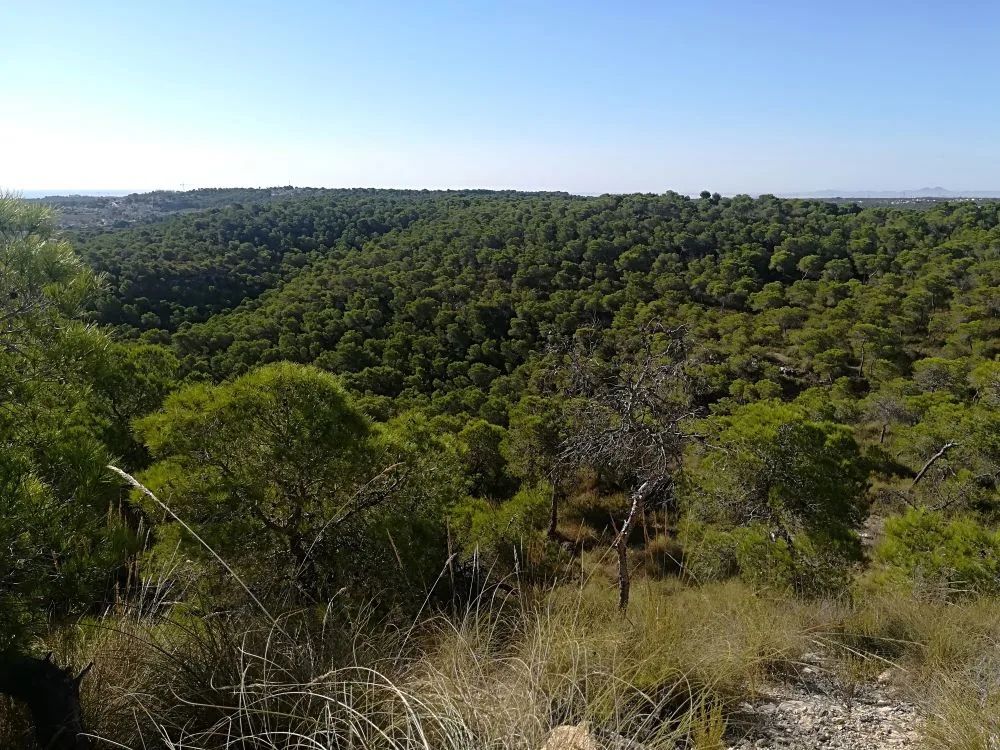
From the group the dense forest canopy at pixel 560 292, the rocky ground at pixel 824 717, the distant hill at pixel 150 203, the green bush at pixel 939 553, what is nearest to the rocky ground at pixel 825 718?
the rocky ground at pixel 824 717

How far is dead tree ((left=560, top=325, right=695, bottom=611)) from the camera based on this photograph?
3477 millimetres

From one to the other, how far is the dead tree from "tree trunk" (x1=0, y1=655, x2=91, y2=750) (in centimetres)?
253

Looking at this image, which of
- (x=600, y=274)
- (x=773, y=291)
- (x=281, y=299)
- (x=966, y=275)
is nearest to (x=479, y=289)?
(x=600, y=274)

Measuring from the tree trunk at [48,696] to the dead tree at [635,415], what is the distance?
8.31 ft

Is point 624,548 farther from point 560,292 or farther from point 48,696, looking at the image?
point 560,292

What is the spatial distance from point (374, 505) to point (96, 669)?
11.4ft

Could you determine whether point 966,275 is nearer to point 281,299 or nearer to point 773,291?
point 773,291

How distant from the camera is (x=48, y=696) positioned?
181cm

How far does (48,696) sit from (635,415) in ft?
10.00

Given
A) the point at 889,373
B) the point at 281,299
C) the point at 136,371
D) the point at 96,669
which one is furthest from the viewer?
the point at 281,299

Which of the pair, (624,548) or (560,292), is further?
(560,292)

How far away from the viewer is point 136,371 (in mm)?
10859

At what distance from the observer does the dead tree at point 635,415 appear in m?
3.48

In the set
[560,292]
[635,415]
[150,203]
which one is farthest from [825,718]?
[150,203]
